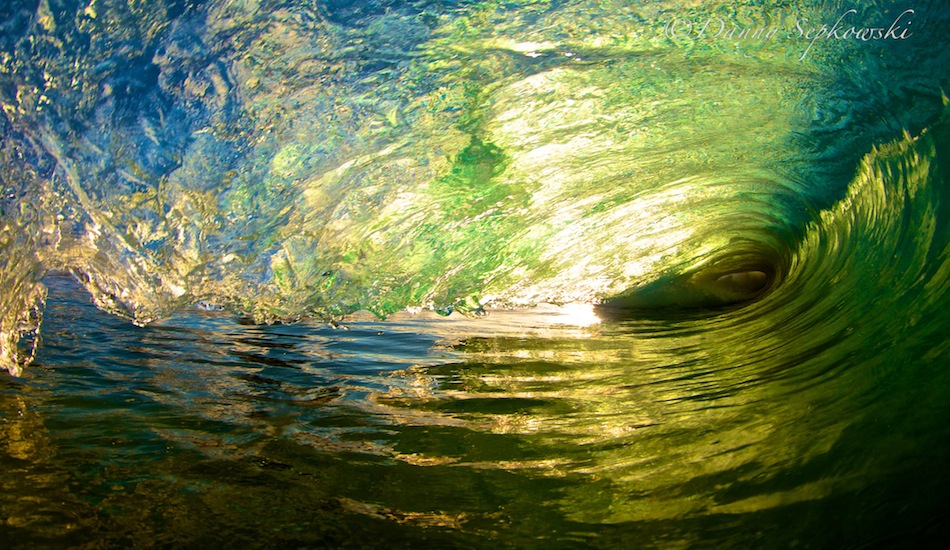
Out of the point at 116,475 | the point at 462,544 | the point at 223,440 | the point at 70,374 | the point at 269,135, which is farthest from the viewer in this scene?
the point at 70,374

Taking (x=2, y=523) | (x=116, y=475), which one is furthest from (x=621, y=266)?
(x=2, y=523)

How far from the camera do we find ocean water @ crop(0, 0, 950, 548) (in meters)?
2.12

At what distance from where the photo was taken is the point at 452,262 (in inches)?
193

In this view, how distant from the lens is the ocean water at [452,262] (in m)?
2.12

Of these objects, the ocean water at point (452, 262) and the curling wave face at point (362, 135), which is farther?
the curling wave face at point (362, 135)

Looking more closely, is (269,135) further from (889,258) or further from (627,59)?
(889,258)

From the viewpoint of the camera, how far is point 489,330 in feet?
19.8

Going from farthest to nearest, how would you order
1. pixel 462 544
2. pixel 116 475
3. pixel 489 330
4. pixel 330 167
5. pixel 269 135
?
pixel 489 330 < pixel 330 167 < pixel 269 135 < pixel 116 475 < pixel 462 544

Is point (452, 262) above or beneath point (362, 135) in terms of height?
beneath

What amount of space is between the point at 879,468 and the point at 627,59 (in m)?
2.33

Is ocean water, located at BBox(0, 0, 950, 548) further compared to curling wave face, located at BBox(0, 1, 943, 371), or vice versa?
curling wave face, located at BBox(0, 1, 943, 371)

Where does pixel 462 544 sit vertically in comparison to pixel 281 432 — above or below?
above

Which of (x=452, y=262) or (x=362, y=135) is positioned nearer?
(x=362, y=135)

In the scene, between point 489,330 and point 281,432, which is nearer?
point 281,432
